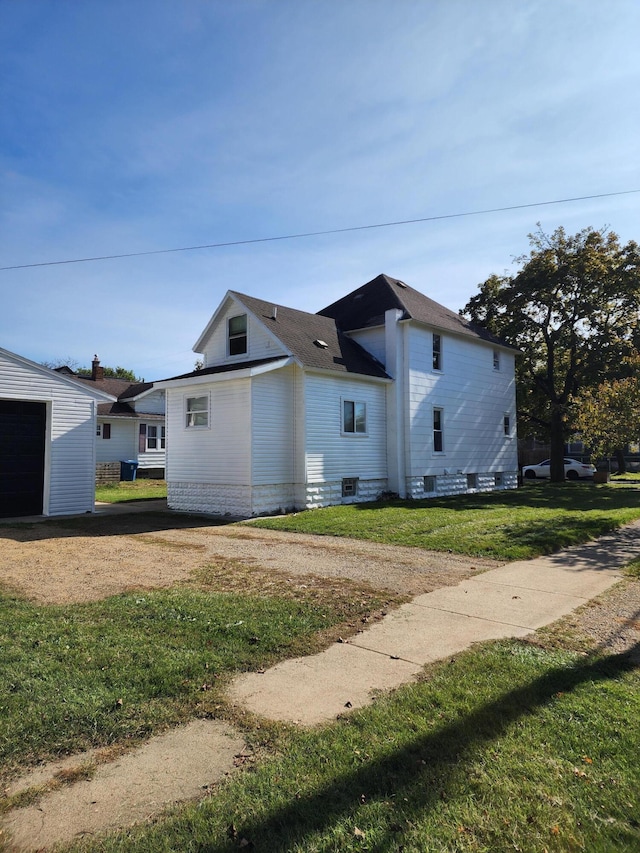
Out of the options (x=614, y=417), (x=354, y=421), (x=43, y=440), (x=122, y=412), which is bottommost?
(x=43, y=440)

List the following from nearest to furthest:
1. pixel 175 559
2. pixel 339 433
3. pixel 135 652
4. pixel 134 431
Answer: pixel 135 652 < pixel 175 559 < pixel 339 433 < pixel 134 431

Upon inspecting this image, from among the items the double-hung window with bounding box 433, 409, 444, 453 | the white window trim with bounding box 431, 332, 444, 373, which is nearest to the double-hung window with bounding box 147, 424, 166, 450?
the double-hung window with bounding box 433, 409, 444, 453

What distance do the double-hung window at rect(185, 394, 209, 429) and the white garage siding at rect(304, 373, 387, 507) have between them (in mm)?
2991

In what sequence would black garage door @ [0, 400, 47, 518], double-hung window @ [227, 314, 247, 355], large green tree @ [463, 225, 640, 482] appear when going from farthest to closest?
large green tree @ [463, 225, 640, 482] → double-hung window @ [227, 314, 247, 355] → black garage door @ [0, 400, 47, 518]

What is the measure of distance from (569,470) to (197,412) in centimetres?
2670

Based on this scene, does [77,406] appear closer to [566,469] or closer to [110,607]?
[110,607]

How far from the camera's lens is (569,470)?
34312 mm

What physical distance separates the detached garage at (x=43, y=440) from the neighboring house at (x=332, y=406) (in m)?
2.52

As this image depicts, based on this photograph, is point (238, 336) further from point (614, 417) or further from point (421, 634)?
point (421, 634)

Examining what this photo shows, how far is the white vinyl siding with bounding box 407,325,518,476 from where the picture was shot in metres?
19.1

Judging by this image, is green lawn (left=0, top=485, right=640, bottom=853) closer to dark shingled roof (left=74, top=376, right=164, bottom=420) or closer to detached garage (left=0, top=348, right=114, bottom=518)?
detached garage (left=0, top=348, right=114, bottom=518)

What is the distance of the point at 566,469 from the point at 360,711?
34.6 m

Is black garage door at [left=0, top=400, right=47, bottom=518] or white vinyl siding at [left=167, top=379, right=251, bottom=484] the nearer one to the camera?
black garage door at [left=0, top=400, right=47, bottom=518]

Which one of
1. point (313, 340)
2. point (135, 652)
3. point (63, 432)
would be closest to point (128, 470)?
point (63, 432)
